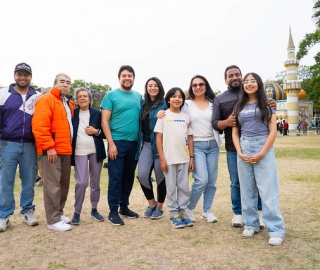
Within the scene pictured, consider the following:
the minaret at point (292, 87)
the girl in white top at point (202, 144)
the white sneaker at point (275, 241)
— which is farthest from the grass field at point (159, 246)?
the minaret at point (292, 87)

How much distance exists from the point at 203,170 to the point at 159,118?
93 cm

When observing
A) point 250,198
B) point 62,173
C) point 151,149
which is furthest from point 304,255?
point 62,173

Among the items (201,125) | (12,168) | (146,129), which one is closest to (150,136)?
(146,129)

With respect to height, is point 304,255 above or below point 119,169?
below

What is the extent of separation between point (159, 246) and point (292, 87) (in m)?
44.1

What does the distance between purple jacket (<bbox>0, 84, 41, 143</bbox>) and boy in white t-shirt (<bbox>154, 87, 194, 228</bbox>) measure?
1.73 m

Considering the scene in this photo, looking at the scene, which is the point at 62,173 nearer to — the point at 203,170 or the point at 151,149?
the point at 151,149

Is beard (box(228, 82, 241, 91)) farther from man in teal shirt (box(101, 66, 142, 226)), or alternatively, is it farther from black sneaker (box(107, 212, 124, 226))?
black sneaker (box(107, 212, 124, 226))

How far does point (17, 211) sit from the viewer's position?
17.8 ft

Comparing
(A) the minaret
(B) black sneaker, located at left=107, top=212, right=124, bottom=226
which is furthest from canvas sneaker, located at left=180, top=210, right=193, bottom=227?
(A) the minaret

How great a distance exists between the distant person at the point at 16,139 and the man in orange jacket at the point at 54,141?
0.24m

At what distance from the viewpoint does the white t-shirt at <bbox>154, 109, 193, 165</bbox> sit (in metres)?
4.48

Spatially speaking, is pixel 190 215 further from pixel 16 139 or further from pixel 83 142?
pixel 16 139

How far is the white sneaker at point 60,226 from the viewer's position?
14.4 feet
